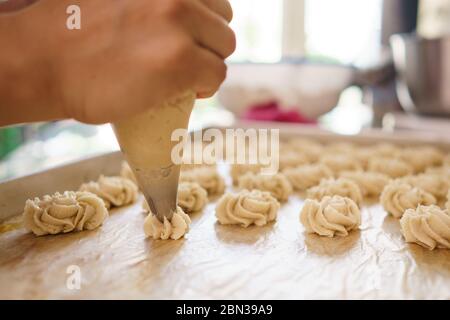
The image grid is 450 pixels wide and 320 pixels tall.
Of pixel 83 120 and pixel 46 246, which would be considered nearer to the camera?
pixel 83 120

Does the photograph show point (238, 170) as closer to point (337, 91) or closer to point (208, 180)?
point (208, 180)

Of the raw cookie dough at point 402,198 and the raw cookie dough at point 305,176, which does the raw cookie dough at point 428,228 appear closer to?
the raw cookie dough at point 402,198


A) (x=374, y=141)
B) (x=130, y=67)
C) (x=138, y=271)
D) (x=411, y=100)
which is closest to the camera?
(x=130, y=67)

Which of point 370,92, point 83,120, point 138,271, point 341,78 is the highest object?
point 83,120

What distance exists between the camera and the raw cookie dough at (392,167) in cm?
195

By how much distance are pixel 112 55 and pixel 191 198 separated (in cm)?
69

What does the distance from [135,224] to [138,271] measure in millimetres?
342

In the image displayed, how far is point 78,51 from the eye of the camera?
0.91 m

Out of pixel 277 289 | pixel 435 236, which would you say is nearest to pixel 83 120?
pixel 277 289

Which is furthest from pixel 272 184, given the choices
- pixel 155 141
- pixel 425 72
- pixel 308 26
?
pixel 308 26

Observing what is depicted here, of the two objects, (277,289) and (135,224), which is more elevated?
(277,289)

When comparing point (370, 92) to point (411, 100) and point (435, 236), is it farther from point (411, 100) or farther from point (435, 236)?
point (435, 236)

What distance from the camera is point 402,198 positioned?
148cm

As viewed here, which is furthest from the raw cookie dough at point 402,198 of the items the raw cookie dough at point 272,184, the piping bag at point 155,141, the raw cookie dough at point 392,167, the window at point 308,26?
the window at point 308,26
